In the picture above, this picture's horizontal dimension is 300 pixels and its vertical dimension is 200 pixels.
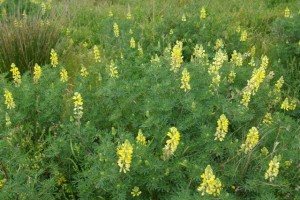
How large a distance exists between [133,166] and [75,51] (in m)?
2.98

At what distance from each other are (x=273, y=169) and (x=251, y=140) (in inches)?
9.1

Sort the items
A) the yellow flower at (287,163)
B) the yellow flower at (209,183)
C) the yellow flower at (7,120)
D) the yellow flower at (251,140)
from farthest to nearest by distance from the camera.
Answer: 1. the yellow flower at (7,120)
2. the yellow flower at (287,163)
3. the yellow flower at (251,140)
4. the yellow flower at (209,183)

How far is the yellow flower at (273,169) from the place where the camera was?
222 cm

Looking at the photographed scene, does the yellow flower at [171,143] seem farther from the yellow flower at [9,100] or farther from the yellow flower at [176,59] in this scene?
the yellow flower at [9,100]

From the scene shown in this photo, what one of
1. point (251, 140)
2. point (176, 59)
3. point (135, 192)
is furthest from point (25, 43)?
point (251, 140)

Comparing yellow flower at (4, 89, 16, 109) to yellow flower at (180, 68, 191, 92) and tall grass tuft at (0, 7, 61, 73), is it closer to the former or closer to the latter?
yellow flower at (180, 68, 191, 92)

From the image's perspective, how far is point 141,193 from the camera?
2564 millimetres

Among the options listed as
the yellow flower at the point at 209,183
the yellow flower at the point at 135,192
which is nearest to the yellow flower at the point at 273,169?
the yellow flower at the point at 209,183

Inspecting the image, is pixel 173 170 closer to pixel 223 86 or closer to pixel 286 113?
pixel 223 86

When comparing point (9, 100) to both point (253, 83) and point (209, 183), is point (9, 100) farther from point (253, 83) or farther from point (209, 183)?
point (253, 83)

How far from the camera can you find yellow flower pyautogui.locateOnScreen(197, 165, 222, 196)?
209cm

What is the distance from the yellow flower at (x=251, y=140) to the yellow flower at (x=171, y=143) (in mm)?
422

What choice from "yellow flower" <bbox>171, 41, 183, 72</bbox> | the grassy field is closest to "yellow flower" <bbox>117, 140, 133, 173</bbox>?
the grassy field

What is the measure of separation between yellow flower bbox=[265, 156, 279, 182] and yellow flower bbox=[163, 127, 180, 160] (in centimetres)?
52
